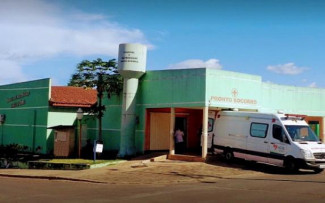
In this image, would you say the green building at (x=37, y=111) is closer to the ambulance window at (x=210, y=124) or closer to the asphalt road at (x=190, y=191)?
the ambulance window at (x=210, y=124)

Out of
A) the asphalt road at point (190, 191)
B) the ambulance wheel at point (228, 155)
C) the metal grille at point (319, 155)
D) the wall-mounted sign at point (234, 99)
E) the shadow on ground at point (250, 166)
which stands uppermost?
the wall-mounted sign at point (234, 99)

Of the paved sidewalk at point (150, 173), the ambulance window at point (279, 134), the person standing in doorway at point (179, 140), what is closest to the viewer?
the paved sidewalk at point (150, 173)

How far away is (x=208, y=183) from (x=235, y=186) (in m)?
1.36

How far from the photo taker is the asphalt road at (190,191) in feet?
41.0

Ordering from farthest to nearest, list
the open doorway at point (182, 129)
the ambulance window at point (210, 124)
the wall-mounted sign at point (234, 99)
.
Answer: the open doorway at point (182, 129) → the ambulance window at point (210, 124) → the wall-mounted sign at point (234, 99)

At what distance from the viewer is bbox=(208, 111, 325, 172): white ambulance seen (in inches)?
741

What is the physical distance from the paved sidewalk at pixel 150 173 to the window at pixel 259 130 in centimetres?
189

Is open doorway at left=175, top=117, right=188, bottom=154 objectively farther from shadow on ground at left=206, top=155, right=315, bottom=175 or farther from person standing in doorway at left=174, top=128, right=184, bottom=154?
shadow on ground at left=206, top=155, right=315, bottom=175

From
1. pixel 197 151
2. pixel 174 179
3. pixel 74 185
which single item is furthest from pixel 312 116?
pixel 74 185

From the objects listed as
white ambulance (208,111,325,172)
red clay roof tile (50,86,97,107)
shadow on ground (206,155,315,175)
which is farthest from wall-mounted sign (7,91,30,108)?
shadow on ground (206,155,315,175)

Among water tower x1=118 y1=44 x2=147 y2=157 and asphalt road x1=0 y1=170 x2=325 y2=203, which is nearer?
asphalt road x1=0 y1=170 x2=325 y2=203

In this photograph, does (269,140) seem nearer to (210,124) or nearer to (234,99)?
(210,124)

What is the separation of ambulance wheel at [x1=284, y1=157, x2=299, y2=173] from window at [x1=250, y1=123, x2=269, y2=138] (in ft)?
5.62

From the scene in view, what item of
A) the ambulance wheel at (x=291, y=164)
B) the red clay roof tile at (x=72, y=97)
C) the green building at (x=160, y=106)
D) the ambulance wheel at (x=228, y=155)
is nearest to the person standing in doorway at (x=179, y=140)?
the green building at (x=160, y=106)
